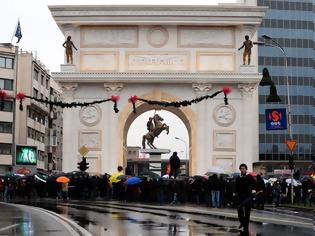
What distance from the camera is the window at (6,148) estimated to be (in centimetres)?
8262

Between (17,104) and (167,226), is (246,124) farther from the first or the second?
(17,104)

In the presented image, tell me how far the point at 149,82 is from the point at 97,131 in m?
4.75

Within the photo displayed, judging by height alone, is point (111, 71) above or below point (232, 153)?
above

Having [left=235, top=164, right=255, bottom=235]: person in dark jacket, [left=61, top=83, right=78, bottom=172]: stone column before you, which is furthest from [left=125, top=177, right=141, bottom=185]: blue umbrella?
[left=235, top=164, right=255, bottom=235]: person in dark jacket

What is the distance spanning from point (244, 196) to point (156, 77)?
29.4m

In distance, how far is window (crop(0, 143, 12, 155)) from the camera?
271 ft

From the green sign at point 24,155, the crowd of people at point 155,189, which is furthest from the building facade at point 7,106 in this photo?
the crowd of people at point 155,189

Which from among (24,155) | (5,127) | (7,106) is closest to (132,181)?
(24,155)

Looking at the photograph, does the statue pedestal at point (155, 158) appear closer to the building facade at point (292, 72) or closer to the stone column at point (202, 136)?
the stone column at point (202, 136)

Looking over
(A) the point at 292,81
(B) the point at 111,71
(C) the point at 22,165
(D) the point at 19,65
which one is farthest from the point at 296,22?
(B) the point at 111,71

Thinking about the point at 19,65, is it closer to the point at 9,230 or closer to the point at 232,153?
the point at 232,153

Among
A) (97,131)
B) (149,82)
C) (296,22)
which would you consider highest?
(296,22)

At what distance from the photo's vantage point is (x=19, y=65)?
280ft

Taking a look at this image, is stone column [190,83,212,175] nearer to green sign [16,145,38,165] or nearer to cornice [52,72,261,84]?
cornice [52,72,261,84]
